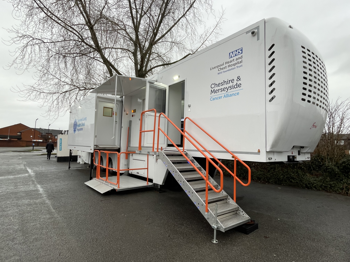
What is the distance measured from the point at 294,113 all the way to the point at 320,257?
201 centimetres

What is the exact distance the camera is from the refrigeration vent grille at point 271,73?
325 centimetres

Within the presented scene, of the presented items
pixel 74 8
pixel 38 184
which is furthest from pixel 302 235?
pixel 74 8

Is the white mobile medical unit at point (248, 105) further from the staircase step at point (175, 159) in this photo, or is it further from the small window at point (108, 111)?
the small window at point (108, 111)

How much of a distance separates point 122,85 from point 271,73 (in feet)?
Result: 14.4

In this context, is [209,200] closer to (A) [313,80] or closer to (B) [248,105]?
(B) [248,105]

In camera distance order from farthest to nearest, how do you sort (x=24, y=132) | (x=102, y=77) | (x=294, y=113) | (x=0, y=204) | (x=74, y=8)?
1. (x=24, y=132)
2. (x=102, y=77)
3. (x=74, y=8)
4. (x=0, y=204)
5. (x=294, y=113)

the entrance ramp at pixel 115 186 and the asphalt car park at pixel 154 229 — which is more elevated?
the entrance ramp at pixel 115 186

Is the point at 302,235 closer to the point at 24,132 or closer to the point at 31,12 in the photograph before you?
the point at 31,12

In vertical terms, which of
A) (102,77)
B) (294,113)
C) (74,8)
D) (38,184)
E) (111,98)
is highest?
(74,8)

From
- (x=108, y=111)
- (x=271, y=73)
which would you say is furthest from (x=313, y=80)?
(x=108, y=111)

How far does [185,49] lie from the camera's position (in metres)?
10.0

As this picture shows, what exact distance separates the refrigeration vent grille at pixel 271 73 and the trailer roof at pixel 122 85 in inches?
140

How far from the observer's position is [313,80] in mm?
3521

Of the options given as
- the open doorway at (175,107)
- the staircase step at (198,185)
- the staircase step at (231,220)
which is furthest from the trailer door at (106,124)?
the staircase step at (231,220)
